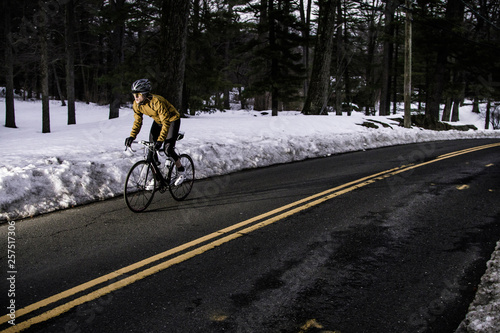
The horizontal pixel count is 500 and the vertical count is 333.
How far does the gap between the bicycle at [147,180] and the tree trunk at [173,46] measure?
7218mm

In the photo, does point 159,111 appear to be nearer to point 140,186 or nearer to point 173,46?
point 140,186

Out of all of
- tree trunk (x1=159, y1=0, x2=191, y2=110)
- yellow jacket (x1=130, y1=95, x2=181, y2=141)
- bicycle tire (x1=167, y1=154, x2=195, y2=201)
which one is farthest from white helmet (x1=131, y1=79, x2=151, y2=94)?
tree trunk (x1=159, y1=0, x2=191, y2=110)

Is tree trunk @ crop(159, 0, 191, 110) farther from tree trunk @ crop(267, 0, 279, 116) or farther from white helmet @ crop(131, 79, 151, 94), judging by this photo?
tree trunk @ crop(267, 0, 279, 116)

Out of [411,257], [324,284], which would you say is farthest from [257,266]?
[411,257]

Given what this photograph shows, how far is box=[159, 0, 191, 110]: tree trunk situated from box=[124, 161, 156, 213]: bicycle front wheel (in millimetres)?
7678

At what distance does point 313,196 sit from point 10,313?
17.6ft

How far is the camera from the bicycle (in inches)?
251

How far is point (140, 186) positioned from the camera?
6.55 metres

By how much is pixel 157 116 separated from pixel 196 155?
352 cm

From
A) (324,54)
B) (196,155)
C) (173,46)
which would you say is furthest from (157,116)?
(324,54)

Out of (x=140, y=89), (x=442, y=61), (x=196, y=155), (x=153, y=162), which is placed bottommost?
(x=196, y=155)

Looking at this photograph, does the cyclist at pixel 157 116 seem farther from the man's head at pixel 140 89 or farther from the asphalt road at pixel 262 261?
the asphalt road at pixel 262 261

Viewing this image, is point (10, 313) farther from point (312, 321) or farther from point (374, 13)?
point (374, 13)

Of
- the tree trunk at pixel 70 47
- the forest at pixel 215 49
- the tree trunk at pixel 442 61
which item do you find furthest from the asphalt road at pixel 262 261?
the tree trunk at pixel 442 61
